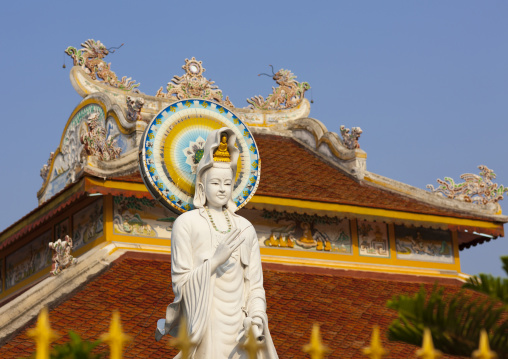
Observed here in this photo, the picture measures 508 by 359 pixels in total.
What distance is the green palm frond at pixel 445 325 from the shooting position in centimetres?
626

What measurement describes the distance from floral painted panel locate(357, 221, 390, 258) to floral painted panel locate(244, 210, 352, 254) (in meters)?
0.24

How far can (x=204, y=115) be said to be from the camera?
442 inches

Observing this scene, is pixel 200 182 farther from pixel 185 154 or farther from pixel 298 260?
pixel 298 260

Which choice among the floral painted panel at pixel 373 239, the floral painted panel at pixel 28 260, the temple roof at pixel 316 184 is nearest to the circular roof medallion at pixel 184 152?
the temple roof at pixel 316 184

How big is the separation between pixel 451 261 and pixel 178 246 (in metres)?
10.7

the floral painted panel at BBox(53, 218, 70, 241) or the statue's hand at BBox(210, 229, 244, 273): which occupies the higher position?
the floral painted panel at BBox(53, 218, 70, 241)

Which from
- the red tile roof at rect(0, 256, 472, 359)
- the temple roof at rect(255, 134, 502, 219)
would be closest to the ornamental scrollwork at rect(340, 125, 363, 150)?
the temple roof at rect(255, 134, 502, 219)

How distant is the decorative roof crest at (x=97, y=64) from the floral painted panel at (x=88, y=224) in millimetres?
3254

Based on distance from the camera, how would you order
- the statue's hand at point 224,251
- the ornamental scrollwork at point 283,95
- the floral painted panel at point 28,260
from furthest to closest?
the ornamental scrollwork at point 283,95
the floral painted panel at point 28,260
the statue's hand at point 224,251

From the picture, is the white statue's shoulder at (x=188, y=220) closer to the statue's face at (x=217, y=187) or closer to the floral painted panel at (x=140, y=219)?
the statue's face at (x=217, y=187)

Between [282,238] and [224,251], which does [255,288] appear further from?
[282,238]

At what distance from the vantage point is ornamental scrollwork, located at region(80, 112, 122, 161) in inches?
667

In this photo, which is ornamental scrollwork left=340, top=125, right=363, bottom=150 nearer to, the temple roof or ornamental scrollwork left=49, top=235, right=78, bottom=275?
the temple roof

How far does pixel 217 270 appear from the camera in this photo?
9688 mm
